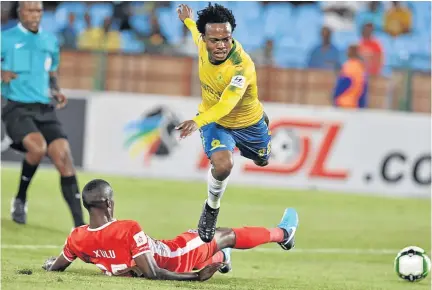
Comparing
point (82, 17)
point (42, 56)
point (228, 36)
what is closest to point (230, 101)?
point (228, 36)

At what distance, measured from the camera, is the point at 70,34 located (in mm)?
20703

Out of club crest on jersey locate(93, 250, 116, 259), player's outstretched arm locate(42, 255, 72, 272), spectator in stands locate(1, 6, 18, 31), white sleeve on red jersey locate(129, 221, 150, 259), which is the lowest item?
player's outstretched arm locate(42, 255, 72, 272)

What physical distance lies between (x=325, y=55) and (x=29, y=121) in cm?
887

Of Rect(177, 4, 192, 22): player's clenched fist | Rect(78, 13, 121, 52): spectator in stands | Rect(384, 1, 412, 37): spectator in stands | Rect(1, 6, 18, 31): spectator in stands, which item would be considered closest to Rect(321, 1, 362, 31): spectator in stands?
Rect(384, 1, 412, 37): spectator in stands

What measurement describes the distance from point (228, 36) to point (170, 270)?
1.96 metres

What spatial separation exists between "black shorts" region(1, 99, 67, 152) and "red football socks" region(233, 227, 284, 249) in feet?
12.3

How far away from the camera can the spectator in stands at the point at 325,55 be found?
19.4 metres

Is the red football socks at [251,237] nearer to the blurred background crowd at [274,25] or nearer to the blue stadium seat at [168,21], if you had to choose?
the blurred background crowd at [274,25]

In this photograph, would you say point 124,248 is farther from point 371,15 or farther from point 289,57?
point 371,15

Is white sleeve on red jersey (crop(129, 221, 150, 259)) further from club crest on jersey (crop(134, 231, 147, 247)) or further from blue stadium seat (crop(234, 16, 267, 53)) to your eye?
blue stadium seat (crop(234, 16, 267, 53))

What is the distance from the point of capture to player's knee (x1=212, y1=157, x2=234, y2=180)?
891 cm

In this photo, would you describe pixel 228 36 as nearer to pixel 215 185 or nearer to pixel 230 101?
pixel 230 101

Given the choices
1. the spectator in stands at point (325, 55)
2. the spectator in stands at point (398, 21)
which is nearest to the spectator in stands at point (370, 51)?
the spectator in stands at point (325, 55)

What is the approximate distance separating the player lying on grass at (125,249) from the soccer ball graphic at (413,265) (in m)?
1.97
